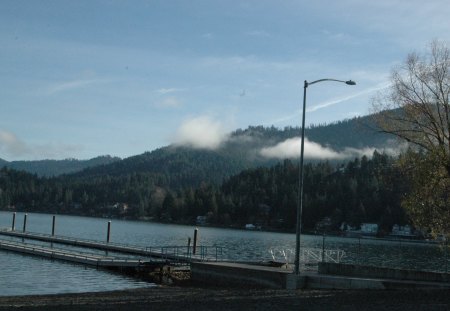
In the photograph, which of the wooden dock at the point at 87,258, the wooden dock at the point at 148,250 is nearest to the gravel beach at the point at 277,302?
the wooden dock at the point at 87,258

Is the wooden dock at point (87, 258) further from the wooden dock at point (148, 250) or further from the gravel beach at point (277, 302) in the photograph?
the gravel beach at point (277, 302)

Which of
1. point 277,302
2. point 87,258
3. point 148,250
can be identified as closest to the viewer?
point 277,302

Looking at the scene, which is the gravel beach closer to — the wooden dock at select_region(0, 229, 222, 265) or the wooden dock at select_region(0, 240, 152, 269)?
the wooden dock at select_region(0, 240, 152, 269)

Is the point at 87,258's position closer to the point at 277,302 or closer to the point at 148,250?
the point at 148,250

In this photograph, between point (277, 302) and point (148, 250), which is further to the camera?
point (148, 250)

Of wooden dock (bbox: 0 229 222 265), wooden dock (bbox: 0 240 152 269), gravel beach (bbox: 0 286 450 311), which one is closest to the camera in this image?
gravel beach (bbox: 0 286 450 311)

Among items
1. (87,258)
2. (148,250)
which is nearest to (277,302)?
(87,258)

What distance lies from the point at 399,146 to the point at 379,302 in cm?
1001

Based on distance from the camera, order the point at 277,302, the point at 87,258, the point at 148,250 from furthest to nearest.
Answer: the point at 148,250, the point at 87,258, the point at 277,302

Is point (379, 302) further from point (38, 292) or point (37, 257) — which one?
point (37, 257)

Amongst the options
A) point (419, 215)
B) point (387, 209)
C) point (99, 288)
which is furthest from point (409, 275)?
point (387, 209)

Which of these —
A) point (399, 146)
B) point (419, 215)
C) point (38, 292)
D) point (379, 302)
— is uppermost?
point (399, 146)

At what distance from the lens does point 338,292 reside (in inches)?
1024

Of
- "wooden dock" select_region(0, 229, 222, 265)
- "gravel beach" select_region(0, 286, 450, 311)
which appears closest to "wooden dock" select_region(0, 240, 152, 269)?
"wooden dock" select_region(0, 229, 222, 265)
